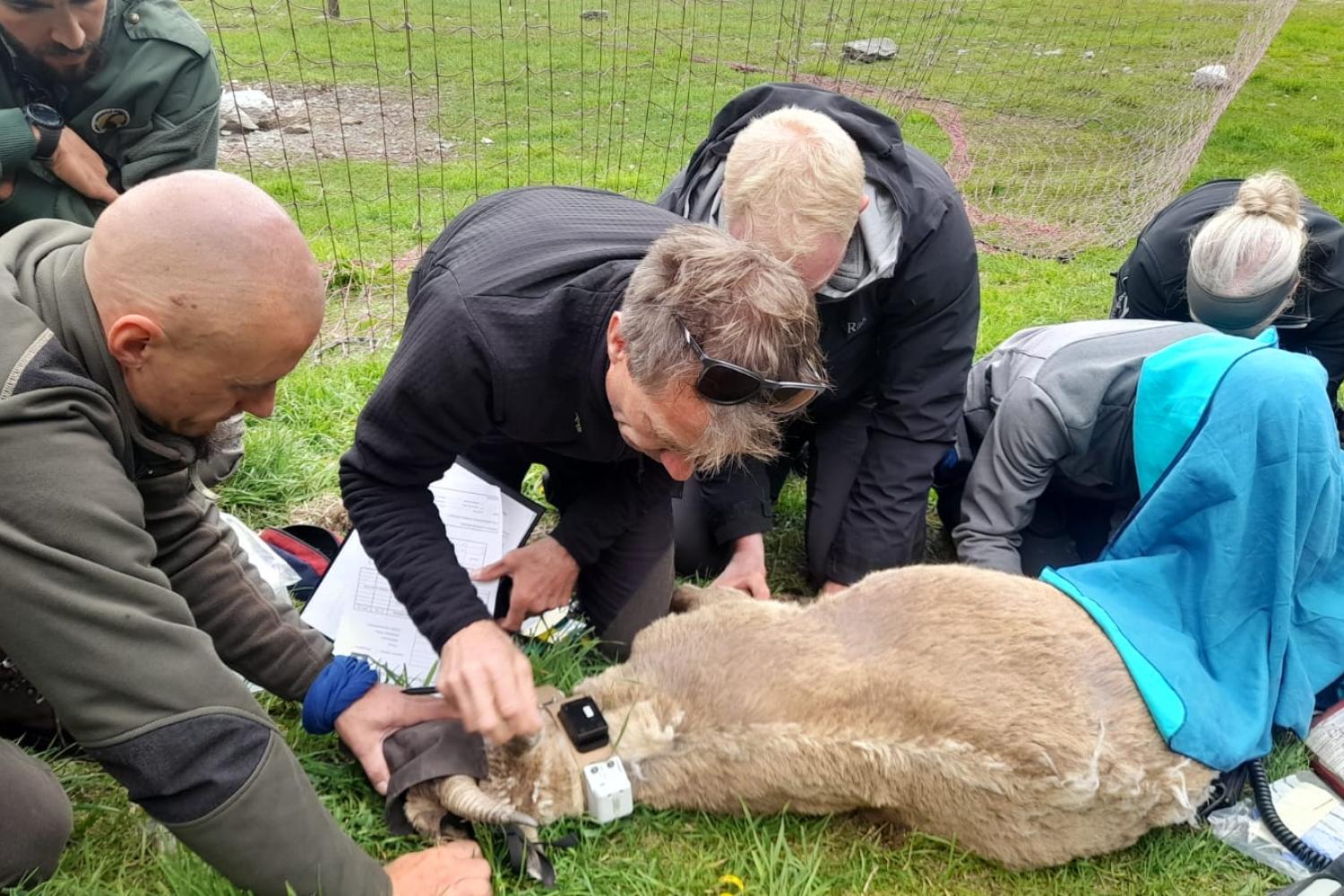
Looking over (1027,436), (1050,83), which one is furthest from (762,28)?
(1027,436)

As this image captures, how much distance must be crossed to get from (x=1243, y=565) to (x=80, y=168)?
4.00m

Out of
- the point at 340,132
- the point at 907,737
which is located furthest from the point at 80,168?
the point at 340,132

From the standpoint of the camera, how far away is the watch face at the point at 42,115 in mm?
3432

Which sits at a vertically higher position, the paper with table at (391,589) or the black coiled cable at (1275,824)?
the paper with table at (391,589)

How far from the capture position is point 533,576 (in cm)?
302

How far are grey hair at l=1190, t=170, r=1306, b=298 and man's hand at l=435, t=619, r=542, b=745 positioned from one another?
309cm

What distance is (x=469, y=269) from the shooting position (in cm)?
248

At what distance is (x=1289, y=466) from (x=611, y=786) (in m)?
1.98

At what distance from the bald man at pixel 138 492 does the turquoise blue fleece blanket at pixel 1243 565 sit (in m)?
1.92

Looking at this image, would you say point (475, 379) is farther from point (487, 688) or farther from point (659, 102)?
point (659, 102)

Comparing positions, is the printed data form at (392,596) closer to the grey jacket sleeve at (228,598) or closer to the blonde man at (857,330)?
the grey jacket sleeve at (228,598)

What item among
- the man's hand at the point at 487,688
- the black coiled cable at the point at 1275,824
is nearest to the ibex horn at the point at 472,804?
the man's hand at the point at 487,688

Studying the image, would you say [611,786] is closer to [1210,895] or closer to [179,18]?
[1210,895]

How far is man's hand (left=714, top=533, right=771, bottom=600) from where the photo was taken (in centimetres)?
350
